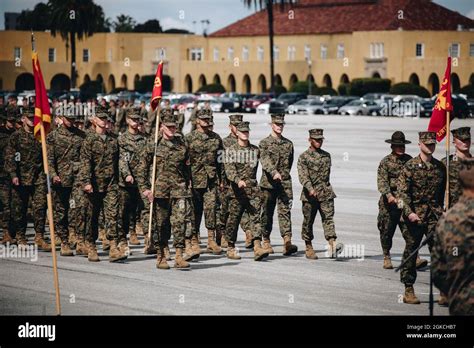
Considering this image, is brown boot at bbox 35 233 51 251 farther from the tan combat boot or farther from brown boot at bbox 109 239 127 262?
the tan combat boot

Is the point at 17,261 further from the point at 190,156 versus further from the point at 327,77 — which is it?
the point at 327,77

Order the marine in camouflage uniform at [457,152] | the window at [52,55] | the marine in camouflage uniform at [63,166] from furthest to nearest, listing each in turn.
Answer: the window at [52,55] < the marine in camouflage uniform at [63,166] < the marine in camouflage uniform at [457,152]

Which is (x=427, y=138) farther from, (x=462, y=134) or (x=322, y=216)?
(x=322, y=216)

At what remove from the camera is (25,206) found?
710 inches

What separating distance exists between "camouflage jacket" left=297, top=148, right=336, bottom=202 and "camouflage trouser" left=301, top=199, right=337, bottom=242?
0.24 feet

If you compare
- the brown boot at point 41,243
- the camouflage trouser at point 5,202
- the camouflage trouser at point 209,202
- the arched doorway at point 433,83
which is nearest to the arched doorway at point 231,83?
the arched doorway at point 433,83

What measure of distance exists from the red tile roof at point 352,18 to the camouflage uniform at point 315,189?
8583 cm

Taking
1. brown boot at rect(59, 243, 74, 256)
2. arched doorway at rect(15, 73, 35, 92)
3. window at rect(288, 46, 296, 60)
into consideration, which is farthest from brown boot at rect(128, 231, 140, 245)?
arched doorway at rect(15, 73, 35, 92)

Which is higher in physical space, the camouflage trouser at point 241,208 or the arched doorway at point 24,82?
the camouflage trouser at point 241,208

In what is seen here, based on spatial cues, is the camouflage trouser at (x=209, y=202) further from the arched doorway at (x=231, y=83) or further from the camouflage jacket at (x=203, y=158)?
the arched doorway at (x=231, y=83)

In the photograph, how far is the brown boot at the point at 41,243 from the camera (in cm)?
1747

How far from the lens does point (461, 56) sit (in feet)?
317

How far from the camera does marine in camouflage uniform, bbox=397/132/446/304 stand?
1362 centimetres
